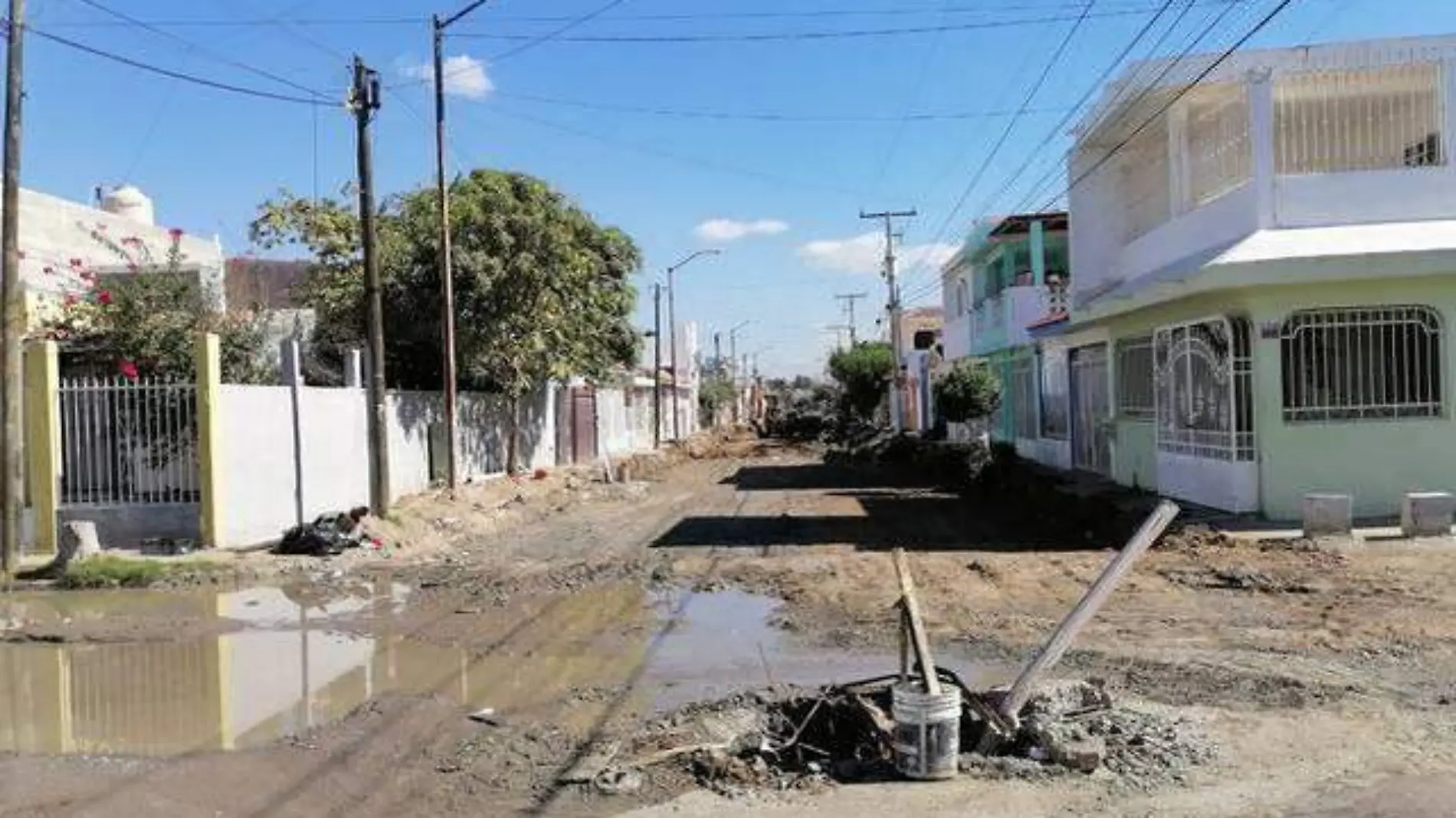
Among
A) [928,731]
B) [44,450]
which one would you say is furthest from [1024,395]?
[928,731]

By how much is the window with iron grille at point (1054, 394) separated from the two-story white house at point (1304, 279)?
858 cm

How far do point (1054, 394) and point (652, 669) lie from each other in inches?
993

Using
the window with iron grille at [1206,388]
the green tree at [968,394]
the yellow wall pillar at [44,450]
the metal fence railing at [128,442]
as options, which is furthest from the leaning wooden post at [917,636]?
the green tree at [968,394]

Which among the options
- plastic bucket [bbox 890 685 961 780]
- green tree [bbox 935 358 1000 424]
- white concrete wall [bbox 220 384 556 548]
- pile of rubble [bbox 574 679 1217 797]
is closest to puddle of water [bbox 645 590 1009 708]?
pile of rubble [bbox 574 679 1217 797]

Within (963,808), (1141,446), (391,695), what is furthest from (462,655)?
(1141,446)

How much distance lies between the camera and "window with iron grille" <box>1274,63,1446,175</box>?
20.7m

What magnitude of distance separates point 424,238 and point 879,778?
2237 centimetres

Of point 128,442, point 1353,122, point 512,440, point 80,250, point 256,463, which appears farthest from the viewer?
point 512,440

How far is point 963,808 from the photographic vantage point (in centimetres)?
671

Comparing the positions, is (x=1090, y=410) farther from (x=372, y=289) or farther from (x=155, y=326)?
(x=155, y=326)

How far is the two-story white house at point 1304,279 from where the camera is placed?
18359mm

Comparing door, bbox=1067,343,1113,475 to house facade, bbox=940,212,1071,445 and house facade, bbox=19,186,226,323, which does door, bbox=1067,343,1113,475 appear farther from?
house facade, bbox=19,186,226,323

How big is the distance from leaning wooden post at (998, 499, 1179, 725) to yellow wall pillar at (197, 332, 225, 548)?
13.0 m

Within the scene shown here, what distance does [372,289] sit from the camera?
67.2 feet
